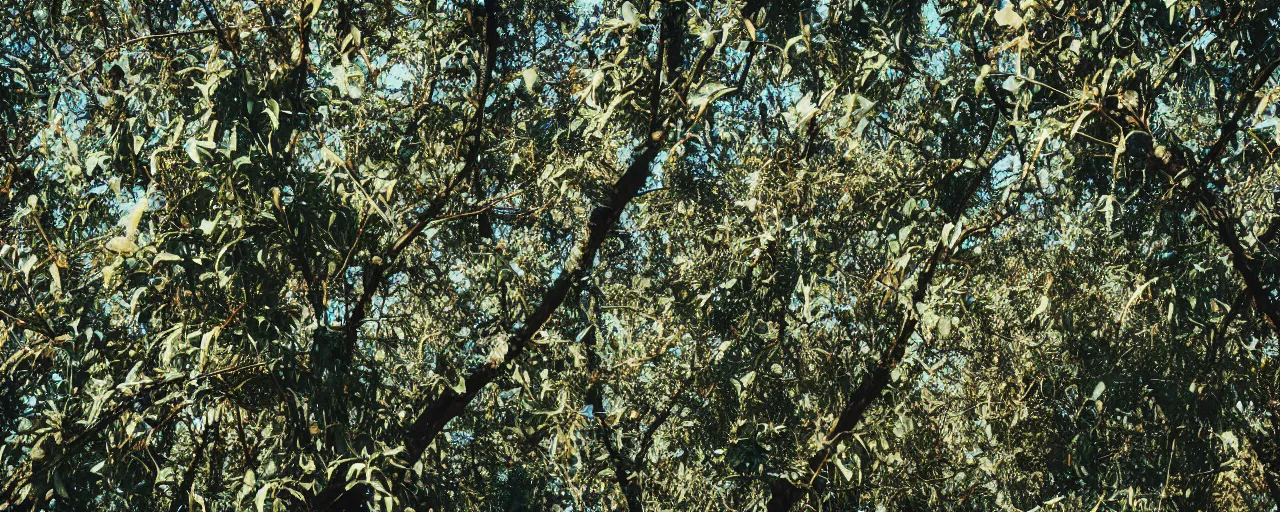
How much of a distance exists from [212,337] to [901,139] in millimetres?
4118

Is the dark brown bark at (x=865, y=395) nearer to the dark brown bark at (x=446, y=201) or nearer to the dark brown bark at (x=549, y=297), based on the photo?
the dark brown bark at (x=549, y=297)

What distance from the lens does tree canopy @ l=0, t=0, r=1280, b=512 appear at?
4.92 meters

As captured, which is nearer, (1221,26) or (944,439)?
(1221,26)

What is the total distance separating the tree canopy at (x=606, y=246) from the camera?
4.92m

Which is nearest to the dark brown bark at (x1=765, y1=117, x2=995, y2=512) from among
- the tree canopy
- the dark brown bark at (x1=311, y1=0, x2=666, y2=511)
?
the tree canopy

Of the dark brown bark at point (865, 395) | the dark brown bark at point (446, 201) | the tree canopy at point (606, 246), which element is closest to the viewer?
the tree canopy at point (606, 246)

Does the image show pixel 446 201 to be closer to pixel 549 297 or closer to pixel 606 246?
pixel 549 297

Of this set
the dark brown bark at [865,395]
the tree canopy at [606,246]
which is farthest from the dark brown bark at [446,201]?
the dark brown bark at [865,395]

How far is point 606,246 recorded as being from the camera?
8.19 metres

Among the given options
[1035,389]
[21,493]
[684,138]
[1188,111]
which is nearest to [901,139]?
[684,138]

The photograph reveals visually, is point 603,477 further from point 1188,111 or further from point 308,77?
point 1188,111

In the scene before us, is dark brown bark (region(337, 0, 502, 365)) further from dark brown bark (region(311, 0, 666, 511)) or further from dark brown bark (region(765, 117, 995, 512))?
dark brown bark (region(765, 117, 995, 512))

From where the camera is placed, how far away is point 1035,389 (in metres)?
8.55

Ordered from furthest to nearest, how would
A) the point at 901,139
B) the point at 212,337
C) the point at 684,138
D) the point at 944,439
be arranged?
1. the point at 944,439
2. the point at 901,139
3. the point at 684,138
4. the point at 212,337
